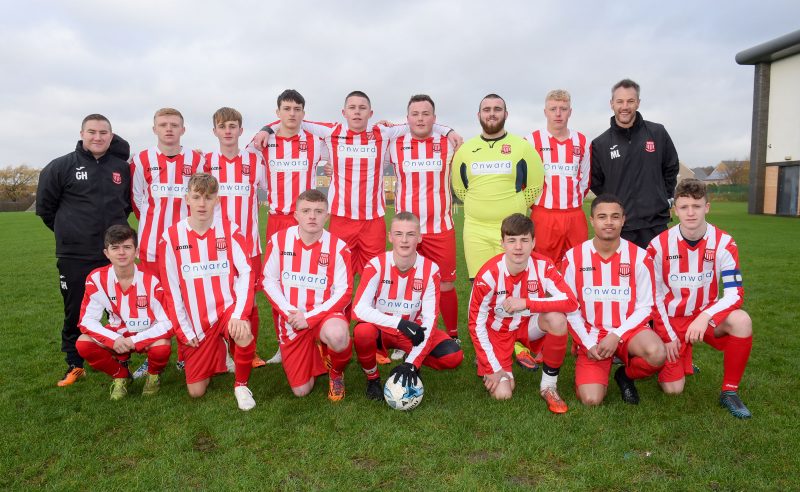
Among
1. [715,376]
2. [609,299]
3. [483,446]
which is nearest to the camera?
[483,446]

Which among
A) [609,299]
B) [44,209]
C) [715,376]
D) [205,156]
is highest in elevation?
[205,156]

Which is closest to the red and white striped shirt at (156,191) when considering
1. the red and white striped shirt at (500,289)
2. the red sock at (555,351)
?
the red and white striped shirt at (500,289)

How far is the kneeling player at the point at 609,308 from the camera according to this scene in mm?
3531

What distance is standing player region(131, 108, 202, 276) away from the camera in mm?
4379

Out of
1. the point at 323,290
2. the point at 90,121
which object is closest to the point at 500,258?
the point at 323,290

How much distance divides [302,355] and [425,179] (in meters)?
1.87

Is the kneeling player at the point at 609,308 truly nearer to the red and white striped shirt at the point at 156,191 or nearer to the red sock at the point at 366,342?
the red sock at the point at 366,342

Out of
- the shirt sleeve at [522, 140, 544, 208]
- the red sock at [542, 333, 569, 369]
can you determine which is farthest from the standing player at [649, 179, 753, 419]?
the shirt sleeve at [522, 140, 544, 208]

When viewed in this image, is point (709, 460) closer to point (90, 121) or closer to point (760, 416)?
point (760, 416)

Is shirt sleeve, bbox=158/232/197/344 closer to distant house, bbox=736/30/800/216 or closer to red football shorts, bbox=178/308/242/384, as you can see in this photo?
red football shorts, bbox=178/308/242/384

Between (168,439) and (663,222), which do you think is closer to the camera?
(168,439)

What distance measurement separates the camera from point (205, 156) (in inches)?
183

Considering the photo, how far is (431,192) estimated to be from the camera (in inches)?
186

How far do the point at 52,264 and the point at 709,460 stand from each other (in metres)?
11.3
